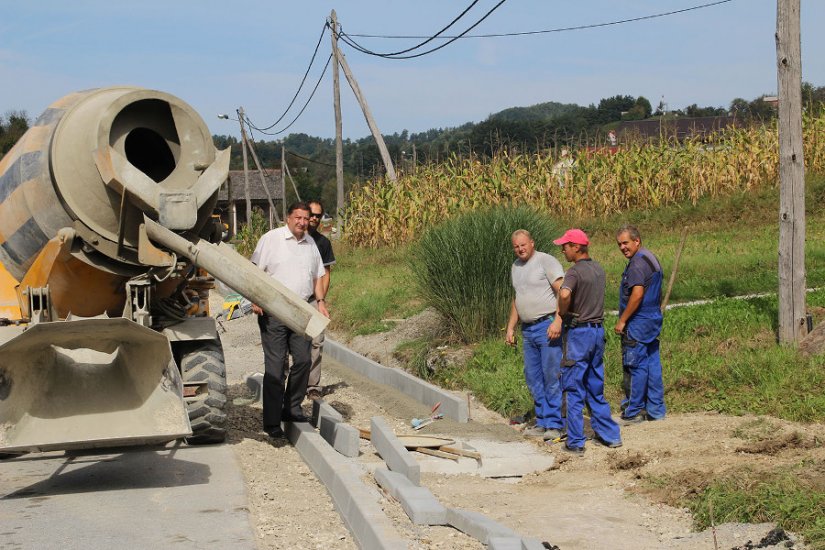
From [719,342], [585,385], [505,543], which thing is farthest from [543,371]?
[505,543]

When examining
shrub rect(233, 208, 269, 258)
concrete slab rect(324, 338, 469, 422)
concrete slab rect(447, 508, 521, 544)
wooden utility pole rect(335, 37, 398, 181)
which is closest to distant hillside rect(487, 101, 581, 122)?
shrub rect(233, 208, 269, 258)

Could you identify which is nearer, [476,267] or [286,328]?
[286,328]

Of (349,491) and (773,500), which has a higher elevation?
(773,500)

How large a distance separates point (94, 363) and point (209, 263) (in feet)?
4.11

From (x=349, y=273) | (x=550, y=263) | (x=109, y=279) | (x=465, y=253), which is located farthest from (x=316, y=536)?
(x=349, y=273)

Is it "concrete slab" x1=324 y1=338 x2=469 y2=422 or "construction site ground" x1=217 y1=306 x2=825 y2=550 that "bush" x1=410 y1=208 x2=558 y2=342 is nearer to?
"concrete slab" x1=324 y1=338 x2=469 y2=422

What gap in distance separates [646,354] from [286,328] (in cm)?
334

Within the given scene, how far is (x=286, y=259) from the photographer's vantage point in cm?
1026

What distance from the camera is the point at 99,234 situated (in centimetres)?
888

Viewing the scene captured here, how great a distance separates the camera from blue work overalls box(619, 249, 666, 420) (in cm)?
1002

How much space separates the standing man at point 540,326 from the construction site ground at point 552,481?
1.12 feet

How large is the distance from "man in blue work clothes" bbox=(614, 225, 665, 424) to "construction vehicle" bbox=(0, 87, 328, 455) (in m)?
3.16

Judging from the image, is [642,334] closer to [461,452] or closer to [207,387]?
[461,452]

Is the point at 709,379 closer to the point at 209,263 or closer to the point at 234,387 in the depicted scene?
the point at 209,263
